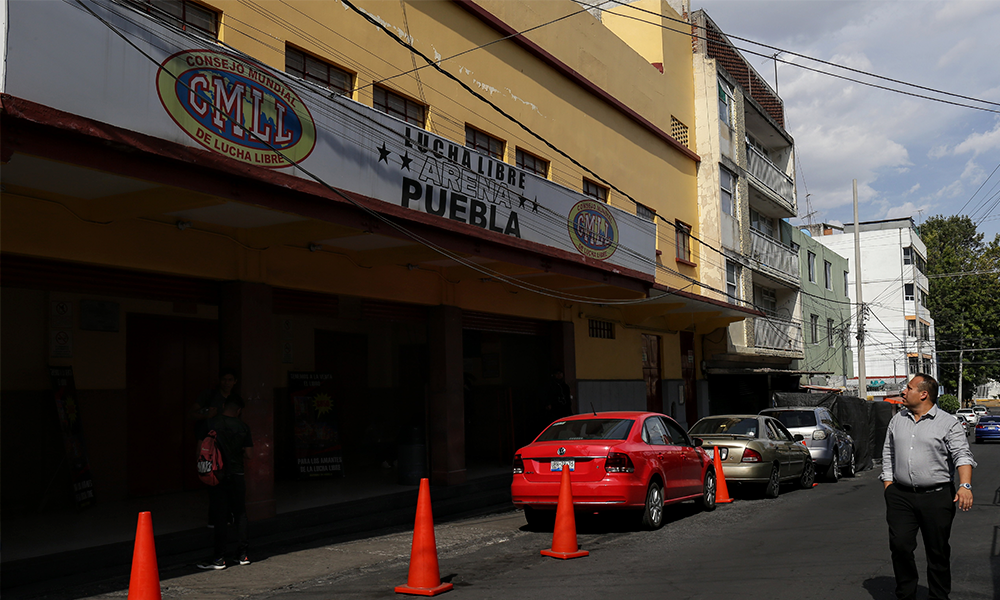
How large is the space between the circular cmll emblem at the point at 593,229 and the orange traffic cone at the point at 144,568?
426 inches

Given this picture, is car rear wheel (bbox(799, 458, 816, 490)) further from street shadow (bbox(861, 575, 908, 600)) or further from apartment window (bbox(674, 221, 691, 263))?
apartment window (bbox(674, 221, 691, 263))

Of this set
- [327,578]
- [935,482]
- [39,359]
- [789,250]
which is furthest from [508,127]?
[789,250]

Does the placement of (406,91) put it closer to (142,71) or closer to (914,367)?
(142,71)

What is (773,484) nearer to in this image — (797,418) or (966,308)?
(797,418)

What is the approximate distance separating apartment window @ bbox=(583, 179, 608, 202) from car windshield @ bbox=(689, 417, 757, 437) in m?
7.15

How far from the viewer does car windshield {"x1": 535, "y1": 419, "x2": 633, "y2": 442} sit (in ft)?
34.8

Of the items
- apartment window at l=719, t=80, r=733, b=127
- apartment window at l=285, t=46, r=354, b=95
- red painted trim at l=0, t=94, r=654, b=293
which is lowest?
red painted trim at l=0, t=94, r=654, b=293

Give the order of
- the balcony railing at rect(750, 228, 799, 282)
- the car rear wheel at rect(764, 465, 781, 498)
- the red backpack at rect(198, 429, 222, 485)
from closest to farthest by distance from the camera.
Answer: the red backpack at rect(198, 429, 222, 485) < the car rear wheel at rect(764, 465, 781, 498) < the balcony railing at rect(750, 228, 799, 282)

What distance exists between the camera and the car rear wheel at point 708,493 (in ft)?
40.2

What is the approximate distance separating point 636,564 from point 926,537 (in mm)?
2895

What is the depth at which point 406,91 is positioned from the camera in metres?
14.5

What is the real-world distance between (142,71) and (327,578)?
5.25m

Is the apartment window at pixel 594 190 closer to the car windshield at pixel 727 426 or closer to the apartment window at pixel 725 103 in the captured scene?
the car windshield at pixel 727 426

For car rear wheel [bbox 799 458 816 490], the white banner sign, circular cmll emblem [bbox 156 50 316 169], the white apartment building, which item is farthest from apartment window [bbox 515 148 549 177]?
the white apartment building
